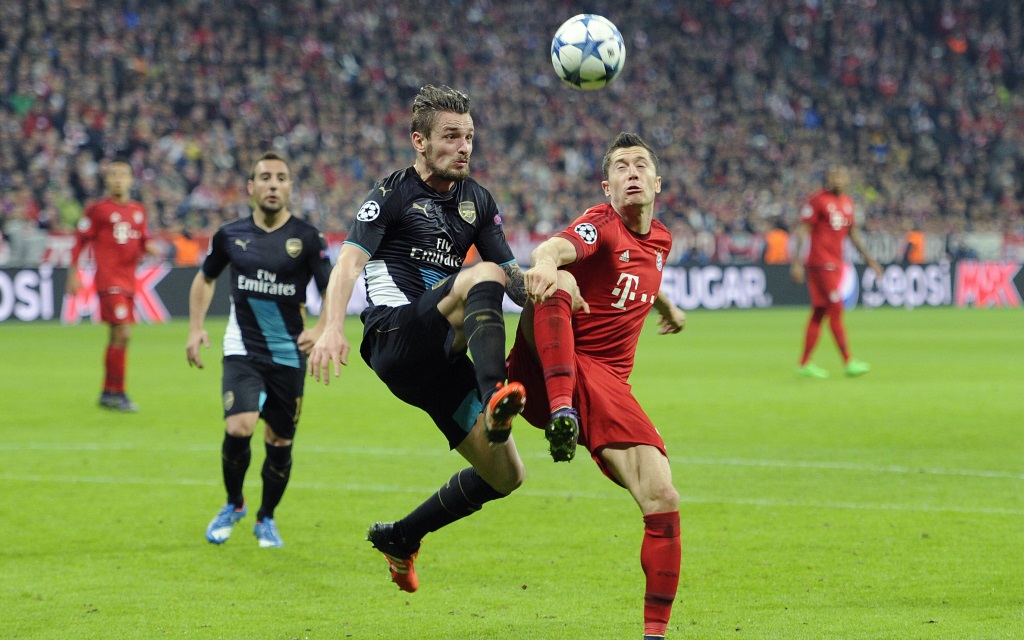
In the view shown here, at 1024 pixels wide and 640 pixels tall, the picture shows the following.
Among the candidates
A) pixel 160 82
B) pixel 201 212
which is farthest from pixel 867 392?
pixel 160 82

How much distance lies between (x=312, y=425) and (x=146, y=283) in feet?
42.9

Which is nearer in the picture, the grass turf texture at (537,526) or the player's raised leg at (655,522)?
the player's raised leg at (655,522)

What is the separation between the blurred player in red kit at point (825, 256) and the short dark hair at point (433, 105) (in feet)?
33.4

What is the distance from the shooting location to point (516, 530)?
732 centimetres

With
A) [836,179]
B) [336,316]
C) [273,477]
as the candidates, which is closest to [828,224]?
[836,179]

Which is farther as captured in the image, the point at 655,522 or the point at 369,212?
the point at 369,212

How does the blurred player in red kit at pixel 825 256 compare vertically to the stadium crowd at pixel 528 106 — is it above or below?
below

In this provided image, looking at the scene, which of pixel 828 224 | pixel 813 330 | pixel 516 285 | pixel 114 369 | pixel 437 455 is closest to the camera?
pixel 516 285

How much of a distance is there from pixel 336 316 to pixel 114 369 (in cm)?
855

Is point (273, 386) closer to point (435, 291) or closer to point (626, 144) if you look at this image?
point (435, 291)

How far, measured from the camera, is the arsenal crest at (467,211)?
18.2 ft

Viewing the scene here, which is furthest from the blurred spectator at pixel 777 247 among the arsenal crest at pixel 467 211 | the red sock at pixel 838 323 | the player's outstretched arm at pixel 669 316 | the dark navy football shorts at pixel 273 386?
the arsenal crest at pixel 467 211

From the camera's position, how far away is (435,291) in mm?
5227

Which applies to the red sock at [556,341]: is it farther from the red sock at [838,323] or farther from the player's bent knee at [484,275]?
the red sock at [838,323]
